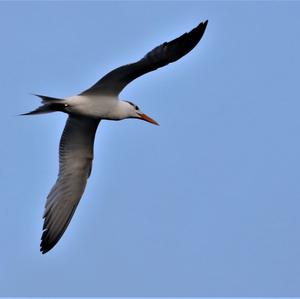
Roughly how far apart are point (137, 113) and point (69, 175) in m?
1.65

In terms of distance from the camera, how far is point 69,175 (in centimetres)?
1562

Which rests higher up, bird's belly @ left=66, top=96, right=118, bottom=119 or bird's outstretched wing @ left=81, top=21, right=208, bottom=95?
bird's outstretched wing @ left=81, top=21, right=208, bottom=95

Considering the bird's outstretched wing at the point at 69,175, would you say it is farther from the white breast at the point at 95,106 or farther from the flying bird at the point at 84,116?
the white breast at the point at 95,106

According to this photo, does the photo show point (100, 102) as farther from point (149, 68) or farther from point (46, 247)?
point (46, 247)

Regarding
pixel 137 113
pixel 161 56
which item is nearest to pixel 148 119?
pixel 137 113

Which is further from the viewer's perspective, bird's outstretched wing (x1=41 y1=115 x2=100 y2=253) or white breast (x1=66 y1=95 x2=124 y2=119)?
bird's outstretched wing (x1=41 y1=115 x2=100 y2=253)

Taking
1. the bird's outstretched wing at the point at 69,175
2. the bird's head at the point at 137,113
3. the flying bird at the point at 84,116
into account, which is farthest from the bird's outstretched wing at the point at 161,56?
the bird's outstretched wing at the point at 69,175

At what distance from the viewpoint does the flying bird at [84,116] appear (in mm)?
13664

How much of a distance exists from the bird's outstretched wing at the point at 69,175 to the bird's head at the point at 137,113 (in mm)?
692

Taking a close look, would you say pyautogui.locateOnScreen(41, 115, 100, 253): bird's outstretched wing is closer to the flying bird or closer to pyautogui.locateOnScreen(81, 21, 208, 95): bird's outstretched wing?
the flying bird

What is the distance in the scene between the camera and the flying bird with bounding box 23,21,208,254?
13664mm

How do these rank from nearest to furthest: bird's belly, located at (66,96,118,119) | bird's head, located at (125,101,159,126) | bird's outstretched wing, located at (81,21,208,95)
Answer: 1. bird's outstretched wing, located at (81,21,208,95)
2. bird's belly, located at (66,96,118,119)
3. bird's head, located at (125,101,159,126)

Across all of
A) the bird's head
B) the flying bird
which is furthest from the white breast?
the bird's head

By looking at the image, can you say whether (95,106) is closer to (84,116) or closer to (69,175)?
(84,116)
